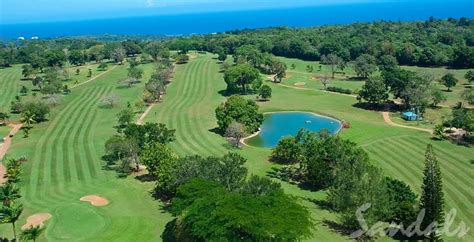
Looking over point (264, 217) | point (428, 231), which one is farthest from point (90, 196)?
point (428, 231)

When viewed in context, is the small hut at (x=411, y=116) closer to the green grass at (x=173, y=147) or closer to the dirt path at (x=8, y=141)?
the green grass at (x=173, y=147)

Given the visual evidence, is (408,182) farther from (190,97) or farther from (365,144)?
(190,97)

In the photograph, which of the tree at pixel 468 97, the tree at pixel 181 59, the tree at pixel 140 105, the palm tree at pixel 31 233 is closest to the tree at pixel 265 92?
the tree at pixel 140 105

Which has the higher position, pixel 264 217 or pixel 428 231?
pixel 264 217

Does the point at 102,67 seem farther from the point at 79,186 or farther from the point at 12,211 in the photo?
the point at 12,211

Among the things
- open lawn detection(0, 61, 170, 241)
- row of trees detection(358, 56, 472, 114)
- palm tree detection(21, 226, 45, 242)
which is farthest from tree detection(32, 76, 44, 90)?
palm tree detection(21, 226, 45, 242)

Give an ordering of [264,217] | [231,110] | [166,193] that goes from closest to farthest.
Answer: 1. [264,217]
2. [166,193]
3. [231,110]
